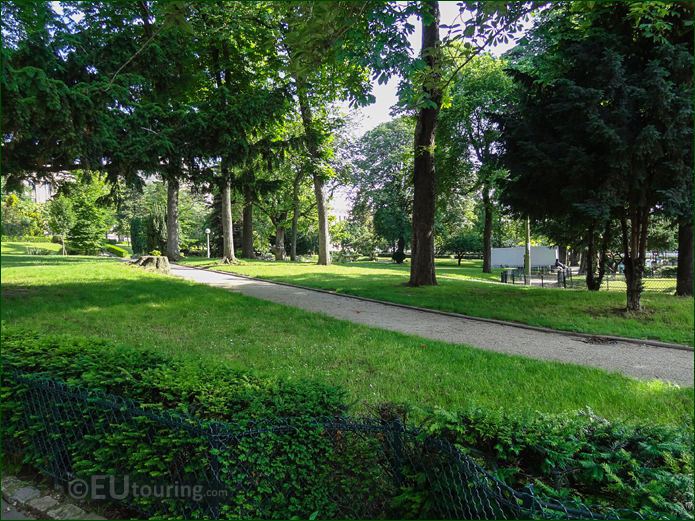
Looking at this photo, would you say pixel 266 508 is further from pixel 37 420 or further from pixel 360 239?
pixel 360 239

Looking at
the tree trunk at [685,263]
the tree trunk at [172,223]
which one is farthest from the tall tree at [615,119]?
the tree trunk at [172,223]

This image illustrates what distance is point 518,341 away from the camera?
23.7ft

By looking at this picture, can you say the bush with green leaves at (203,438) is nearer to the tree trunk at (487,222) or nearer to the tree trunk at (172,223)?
the tree trunk at (172,223)

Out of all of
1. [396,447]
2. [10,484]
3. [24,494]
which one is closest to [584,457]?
[396,447]

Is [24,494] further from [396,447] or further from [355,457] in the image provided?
[396,447]

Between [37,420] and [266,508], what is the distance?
2216 millimetres

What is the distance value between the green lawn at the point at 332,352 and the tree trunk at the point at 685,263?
9.44 m

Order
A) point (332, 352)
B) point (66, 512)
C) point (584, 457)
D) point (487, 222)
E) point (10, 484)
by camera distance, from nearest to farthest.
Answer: point (584, 457)
point (66, 512)
point (10, 484)
point (332, 352)
point (487, 222)

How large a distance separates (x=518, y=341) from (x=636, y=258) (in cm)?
474

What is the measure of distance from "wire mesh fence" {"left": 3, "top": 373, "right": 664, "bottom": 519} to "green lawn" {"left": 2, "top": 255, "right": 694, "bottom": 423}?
1224mm

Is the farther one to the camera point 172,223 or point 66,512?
point 172,223

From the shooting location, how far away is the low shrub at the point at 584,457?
2.03 meters

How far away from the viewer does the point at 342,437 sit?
2525 millimetres

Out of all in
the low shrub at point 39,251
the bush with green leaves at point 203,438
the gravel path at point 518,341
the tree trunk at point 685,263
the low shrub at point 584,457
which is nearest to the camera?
the low shrub at point 584,457
